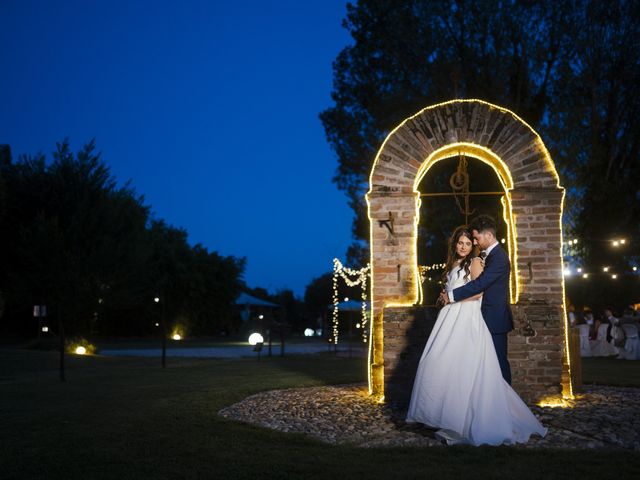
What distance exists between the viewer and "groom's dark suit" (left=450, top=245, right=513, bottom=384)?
20.6 ft

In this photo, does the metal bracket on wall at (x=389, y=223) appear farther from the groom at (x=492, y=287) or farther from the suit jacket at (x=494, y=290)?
the suit jacket at (x=494, y=290)

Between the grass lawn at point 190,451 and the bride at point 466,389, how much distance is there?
0.84 feet

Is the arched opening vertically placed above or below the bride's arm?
above

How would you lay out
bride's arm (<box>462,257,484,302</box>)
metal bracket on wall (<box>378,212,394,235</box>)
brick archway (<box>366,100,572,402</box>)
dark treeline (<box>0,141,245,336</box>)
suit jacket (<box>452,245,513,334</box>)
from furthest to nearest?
→ 1. dark treeline (<box>0,141,245,336</box>)
2. metal bracket on wall (<box>378,212,394,235</box>)
3. brick archway (<box>366,100,572,402</box>)
4. bride's arm (<box>462,257,484,302</box>)
5. suit jacket (<box>452,245,513,334</box>)

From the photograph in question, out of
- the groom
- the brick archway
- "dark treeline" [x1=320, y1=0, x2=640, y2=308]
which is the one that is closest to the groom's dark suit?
the groom

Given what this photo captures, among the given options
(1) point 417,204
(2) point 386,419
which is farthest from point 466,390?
(1) point 417,204

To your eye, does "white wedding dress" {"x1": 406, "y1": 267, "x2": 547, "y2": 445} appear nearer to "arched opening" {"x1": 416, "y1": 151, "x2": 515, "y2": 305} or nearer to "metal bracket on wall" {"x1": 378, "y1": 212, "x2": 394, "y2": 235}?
"metal bracket on wall" {"x1": 378, "y1": 212, "x2": 394, "y2": 235}

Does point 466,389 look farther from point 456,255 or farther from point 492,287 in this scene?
point 456,255

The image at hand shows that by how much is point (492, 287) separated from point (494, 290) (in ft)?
0.12

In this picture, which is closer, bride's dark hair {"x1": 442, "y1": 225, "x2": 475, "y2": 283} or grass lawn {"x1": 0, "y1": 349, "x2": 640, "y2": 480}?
grass lawn {"x1": 0, "y1": 349, "x2": 640, "y2": 480}

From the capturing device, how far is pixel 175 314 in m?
39.1

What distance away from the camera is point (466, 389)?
5.86 m

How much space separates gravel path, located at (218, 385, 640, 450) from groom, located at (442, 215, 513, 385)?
3.18 feet

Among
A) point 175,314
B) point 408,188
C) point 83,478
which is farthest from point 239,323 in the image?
point 83,478
